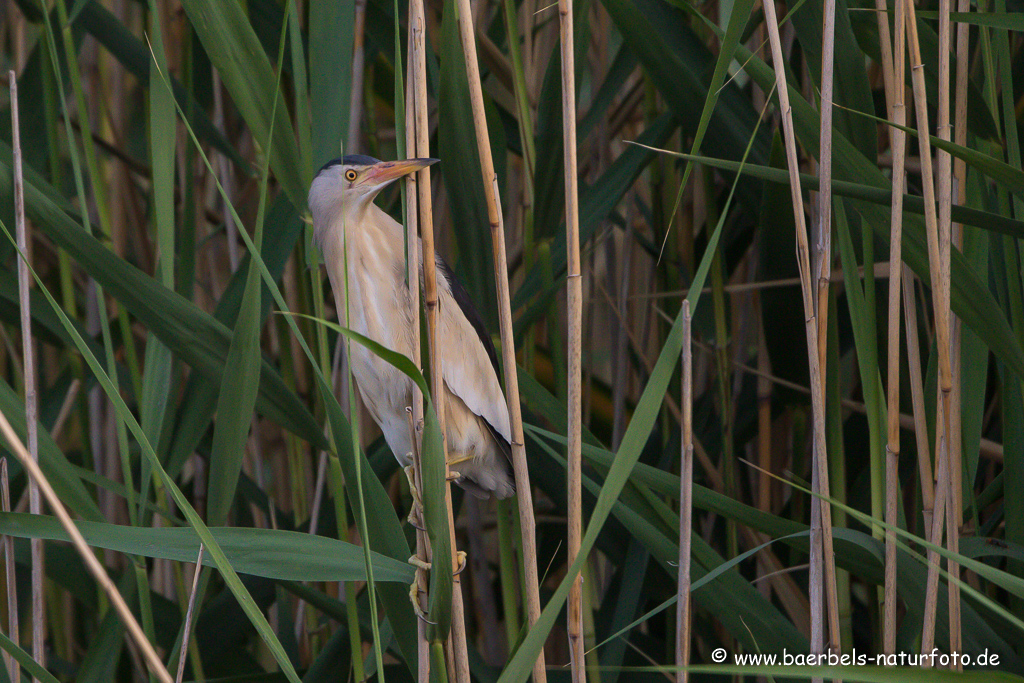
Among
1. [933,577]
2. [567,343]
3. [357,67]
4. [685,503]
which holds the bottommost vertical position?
[933,577]

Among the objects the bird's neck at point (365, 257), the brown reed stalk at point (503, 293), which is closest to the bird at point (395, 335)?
the bird's neck at point (365, 257)

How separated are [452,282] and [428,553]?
472 millimetres

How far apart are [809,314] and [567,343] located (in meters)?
0.35

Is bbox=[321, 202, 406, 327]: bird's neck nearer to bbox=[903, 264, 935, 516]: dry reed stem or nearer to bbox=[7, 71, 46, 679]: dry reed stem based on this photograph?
bbox=[7, 71, 46, 679]: dry reed stem

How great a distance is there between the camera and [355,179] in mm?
1140

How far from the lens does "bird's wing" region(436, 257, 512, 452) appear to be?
46.1 inches

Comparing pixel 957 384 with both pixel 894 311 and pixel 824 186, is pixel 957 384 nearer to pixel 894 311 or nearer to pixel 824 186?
pixel 894 311

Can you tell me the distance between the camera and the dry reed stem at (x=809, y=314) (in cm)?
79

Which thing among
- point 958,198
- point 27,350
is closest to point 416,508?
point 27,350

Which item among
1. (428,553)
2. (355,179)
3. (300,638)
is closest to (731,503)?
(428,553)

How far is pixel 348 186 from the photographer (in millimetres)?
1147

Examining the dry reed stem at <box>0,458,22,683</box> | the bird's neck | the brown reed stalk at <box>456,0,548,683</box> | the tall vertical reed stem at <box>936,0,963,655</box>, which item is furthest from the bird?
the tall vertical reed stem at <box>936,0,963,655</box>

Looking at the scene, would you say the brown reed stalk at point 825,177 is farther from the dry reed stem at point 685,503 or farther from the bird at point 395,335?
the bird at point 395,335

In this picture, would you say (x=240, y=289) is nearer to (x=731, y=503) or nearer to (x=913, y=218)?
(x=731, y=503)
